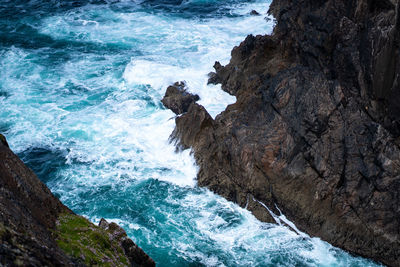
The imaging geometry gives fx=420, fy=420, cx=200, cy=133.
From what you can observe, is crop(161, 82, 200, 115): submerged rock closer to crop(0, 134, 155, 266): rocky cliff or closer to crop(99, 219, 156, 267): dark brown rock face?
crop(0, 134, 155, 266): rocky cliff

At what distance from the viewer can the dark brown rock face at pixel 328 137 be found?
23.2m

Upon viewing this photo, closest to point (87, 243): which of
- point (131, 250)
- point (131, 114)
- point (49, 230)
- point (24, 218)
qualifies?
point (49, 230)

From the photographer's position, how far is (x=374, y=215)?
23.3 metres

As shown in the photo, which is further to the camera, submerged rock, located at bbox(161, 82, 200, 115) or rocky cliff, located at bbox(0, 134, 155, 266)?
submerged rock, located at bbox(161, 82, 200, 115)

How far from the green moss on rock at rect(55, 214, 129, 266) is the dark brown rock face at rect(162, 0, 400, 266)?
11625mm

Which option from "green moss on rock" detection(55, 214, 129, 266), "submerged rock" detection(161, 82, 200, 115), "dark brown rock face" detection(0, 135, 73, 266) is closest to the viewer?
"dark brown rock face" detection(0, 135, 73, 266)

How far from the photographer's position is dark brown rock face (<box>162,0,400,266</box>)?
23156 millimetres

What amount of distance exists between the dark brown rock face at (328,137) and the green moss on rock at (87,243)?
11.6m

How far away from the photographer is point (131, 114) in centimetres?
3800

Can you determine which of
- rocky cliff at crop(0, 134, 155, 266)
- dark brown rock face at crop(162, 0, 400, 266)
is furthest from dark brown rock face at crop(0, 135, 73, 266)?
dark brown rock face at crop(162, 0, 400, 266)

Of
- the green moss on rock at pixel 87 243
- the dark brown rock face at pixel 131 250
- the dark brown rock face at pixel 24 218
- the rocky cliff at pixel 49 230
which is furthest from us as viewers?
the dark brown rock face at pixel 131 250

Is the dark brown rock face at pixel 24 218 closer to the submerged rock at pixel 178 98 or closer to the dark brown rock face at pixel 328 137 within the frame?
the dark brown rock face at pixel 328 137

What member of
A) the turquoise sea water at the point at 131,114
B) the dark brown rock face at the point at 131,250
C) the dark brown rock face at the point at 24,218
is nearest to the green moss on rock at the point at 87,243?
the dark brown rock face at the point at 131,250

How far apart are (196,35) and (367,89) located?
32.0 meters
